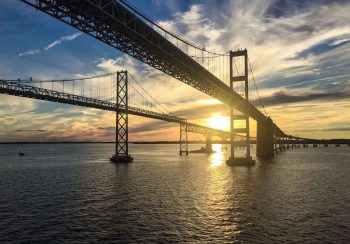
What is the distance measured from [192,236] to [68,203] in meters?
14.2

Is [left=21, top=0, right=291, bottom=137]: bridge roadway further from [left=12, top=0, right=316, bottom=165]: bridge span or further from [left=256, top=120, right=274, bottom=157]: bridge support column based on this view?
[left=256, top=120, right=274, bottom=157]: bridge support column

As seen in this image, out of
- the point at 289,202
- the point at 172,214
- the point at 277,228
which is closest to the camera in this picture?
the point at 277,228

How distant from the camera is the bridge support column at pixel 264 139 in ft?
349

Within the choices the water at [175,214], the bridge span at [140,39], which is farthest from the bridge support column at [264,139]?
the water at [175,214]

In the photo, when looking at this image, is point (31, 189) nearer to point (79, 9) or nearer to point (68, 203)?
point (68, 203)

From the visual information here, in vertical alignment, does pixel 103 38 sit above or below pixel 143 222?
above

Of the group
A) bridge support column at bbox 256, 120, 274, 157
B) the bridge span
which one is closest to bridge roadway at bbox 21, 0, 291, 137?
the bridge span

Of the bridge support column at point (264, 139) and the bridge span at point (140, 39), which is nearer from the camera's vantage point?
the bridge span at point (140, 39)

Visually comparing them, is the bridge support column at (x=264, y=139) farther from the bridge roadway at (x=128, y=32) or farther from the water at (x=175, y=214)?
the water at (x=175, y=214)

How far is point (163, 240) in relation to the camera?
60.3ft

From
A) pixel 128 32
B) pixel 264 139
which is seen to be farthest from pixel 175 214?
pixel 264 139

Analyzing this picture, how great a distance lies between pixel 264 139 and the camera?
11131cm

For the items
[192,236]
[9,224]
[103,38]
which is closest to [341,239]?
[192,236]

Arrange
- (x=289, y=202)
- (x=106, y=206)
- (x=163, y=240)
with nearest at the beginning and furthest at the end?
(x=163, y=240) → (x=106, y=206) → (x=289, y=202)
